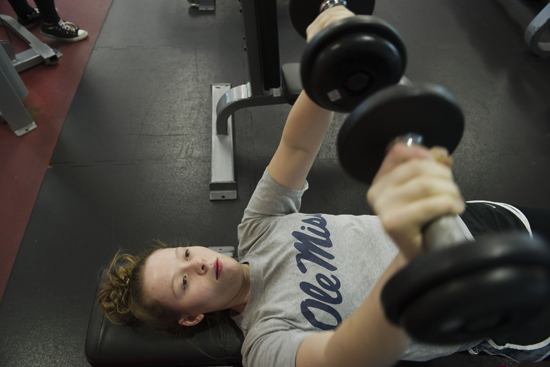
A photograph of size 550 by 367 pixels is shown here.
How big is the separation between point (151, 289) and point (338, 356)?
595 millimetres

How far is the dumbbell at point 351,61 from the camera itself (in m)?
0.61

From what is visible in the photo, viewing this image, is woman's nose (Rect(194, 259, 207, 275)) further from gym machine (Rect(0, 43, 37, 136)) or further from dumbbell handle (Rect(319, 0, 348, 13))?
gym machine (Rect(0, 43, 37, 136))

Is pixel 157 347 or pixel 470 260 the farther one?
pixel 157 347

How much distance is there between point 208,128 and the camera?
2.08 meters

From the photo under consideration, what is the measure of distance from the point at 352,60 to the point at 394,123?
185 mm

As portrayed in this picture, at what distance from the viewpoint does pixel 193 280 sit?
0.96m

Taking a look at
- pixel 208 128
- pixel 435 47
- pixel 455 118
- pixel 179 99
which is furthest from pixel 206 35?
pixel 455 118

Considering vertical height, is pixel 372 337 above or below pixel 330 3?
below

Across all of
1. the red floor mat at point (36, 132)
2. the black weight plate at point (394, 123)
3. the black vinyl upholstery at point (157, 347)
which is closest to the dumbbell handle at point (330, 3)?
the black weight plate at point (394, 123)

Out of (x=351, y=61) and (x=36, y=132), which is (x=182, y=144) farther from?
(x=351, y=61)

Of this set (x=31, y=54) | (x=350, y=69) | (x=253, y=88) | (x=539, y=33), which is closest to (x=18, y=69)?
(x=31, y=54)

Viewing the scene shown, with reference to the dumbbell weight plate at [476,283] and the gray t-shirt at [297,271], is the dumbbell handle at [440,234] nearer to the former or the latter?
the dumbbell weight plate at [476,283]

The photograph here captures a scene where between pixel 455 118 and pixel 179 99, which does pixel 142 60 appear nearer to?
pixel 179 99

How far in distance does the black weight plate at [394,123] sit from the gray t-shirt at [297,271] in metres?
0.45
